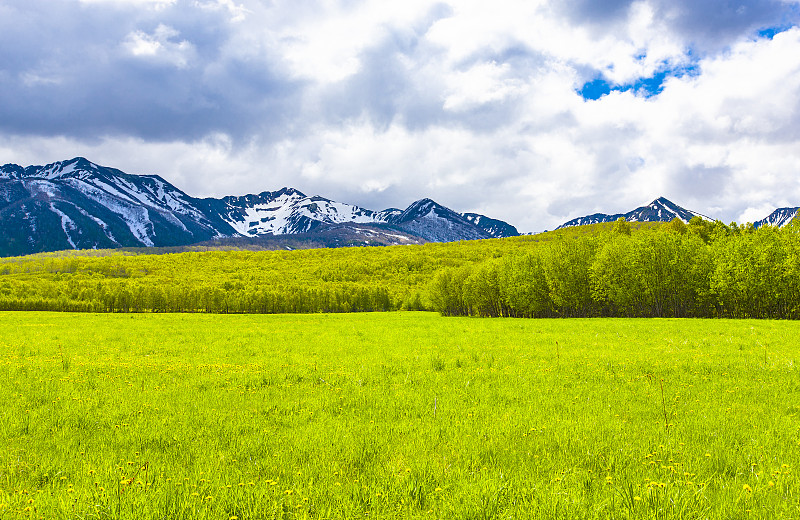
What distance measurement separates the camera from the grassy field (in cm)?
553

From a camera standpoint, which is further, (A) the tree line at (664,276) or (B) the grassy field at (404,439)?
(A) the tree line at (664,276)

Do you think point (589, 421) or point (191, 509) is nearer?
point (191, 509)

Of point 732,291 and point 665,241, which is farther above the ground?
point 665,241

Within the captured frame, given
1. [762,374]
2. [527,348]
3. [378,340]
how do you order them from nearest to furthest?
[762,374]
[527,348]
[378,340]

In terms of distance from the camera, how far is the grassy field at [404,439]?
5527 millimetres

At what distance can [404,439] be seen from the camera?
321 inches

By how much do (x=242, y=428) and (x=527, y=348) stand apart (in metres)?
15.8

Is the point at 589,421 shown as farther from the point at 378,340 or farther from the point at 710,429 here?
the point at 378,340

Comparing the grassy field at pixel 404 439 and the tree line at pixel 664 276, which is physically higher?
the tree line at pixel 664 276

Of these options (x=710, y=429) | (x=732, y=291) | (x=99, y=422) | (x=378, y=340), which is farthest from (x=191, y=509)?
(x=732, y=291)

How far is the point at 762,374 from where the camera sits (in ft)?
45.6

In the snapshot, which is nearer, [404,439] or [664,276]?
[404,439]

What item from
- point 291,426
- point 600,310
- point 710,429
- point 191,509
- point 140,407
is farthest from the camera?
point 600,310

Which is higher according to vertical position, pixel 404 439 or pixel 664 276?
pixel 664 276
